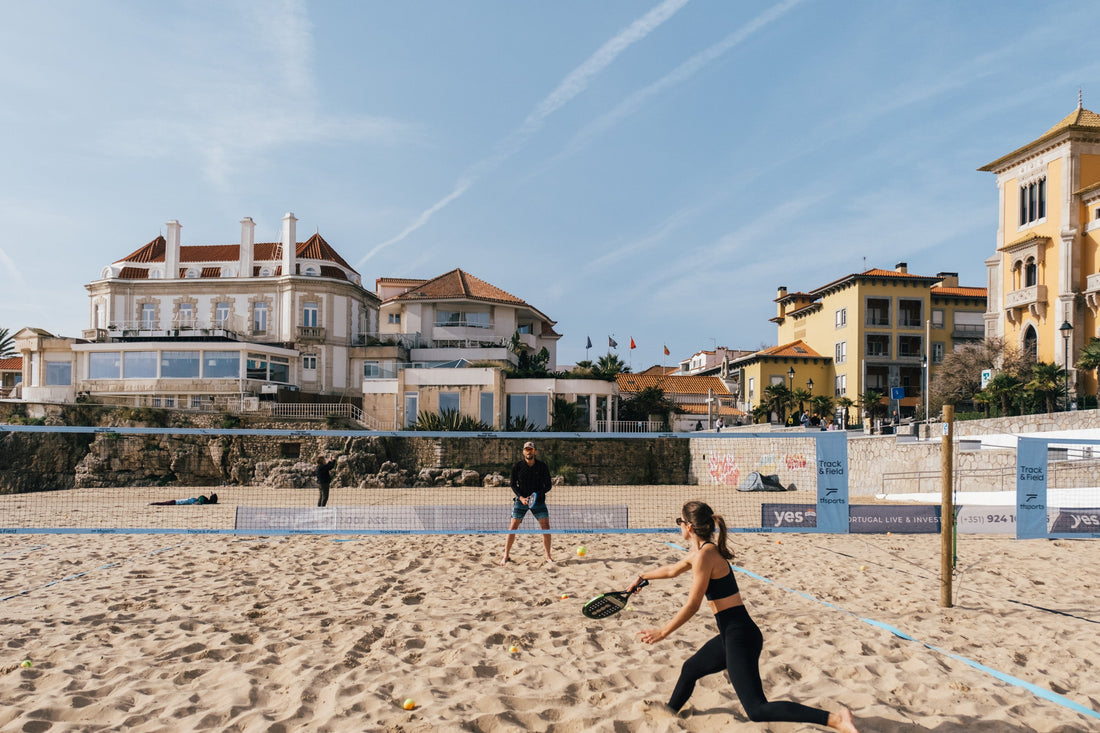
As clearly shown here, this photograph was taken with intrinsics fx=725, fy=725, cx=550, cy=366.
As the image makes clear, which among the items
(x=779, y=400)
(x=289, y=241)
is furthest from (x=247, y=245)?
(x=779, y=400)

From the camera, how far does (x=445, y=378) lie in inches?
1345

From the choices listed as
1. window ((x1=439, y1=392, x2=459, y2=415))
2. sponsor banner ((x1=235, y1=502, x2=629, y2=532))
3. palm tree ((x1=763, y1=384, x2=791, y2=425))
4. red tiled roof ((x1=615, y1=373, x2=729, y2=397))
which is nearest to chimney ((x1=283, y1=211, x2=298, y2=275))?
window ((x1=439, y1=392, x2=459, y2=415))

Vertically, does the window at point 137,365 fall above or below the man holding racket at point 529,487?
above

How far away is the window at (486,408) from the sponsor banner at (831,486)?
74.6 ft

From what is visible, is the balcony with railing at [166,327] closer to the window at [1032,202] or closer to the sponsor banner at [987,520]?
the sponsor banner at [987,520]

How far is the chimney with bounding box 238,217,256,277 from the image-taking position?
44688 mm

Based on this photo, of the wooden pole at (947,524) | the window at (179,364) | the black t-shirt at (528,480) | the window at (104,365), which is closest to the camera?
the wooden pole at (947,524)

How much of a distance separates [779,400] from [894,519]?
1325 inches

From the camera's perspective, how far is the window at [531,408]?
113ft

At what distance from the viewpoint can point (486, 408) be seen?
34.0 metres

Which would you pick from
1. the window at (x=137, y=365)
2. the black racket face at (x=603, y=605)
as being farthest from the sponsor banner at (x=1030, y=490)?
the window at (x=137, y=365)

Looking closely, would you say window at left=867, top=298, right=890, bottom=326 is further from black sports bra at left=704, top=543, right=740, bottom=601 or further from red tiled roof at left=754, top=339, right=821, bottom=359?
black sports bra at left=704, top=543, right=740, bottom=601

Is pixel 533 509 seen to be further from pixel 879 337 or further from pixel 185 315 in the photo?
pixel 879 337

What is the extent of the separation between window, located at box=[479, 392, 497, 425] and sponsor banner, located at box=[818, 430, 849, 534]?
2275 cm
